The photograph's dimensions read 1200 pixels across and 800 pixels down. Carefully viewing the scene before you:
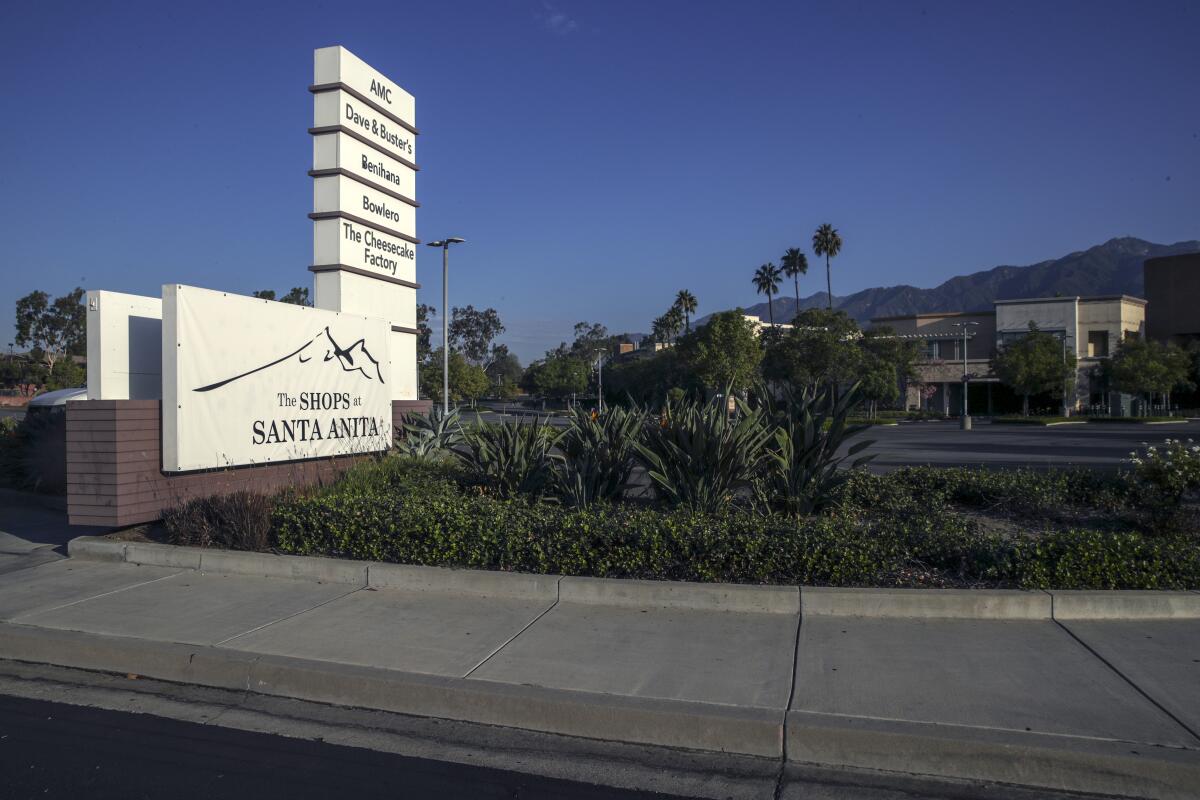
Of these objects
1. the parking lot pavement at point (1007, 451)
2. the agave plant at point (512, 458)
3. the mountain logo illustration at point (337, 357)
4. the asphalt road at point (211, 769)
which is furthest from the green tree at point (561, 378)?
the asphalt road at point (211, 769)

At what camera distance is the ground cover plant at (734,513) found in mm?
6828

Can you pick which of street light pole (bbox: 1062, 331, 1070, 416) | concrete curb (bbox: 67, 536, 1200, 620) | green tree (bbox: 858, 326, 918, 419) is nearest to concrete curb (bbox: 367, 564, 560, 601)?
concrete curb (bbox: 67, 536, 1200, 620)

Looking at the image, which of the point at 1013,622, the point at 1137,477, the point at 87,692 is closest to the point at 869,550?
the point at 1013,622

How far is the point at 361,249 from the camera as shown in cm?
1328

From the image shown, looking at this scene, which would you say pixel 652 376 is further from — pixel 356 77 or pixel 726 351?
pixel 356 77

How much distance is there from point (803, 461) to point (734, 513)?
980mm

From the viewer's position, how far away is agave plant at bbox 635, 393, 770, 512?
8.43 meters

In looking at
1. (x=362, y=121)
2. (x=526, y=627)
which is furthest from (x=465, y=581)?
(x=362, y=121)

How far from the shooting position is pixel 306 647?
19.2ft

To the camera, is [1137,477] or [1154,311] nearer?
[1137,477]

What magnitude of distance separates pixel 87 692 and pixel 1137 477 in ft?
31.8

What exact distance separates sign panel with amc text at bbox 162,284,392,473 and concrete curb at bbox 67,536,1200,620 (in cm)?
229

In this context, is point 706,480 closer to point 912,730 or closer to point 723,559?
point 723,559

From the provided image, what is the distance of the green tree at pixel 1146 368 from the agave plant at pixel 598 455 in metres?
54.4
